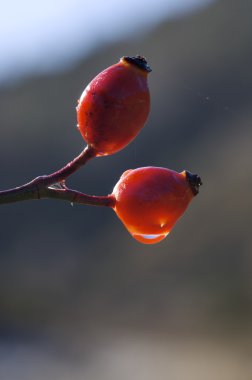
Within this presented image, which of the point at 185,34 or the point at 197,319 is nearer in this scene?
the point at 197,319

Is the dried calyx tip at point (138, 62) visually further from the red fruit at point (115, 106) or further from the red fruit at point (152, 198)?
the red fruit at point (152, 198)

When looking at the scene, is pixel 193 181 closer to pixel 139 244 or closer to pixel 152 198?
pixel 152 198

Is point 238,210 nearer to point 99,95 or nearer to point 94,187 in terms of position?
point 94,187

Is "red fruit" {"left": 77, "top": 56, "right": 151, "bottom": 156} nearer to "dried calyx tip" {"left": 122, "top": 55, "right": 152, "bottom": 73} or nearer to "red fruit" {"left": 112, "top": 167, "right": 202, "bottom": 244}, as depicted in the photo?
"dried calyx tip" {"left": 122, "top": 55, "right": 152, "bottom": 73}

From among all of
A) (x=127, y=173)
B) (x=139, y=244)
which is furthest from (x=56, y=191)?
(x=139, y=244)

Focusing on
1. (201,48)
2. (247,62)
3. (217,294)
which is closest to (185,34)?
(201,48)

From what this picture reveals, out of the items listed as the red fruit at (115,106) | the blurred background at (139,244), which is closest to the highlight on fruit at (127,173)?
the red fruit at (115,106)

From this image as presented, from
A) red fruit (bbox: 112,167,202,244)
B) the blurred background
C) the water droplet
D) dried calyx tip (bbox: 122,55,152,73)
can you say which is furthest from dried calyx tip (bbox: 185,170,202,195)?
the blurred background
